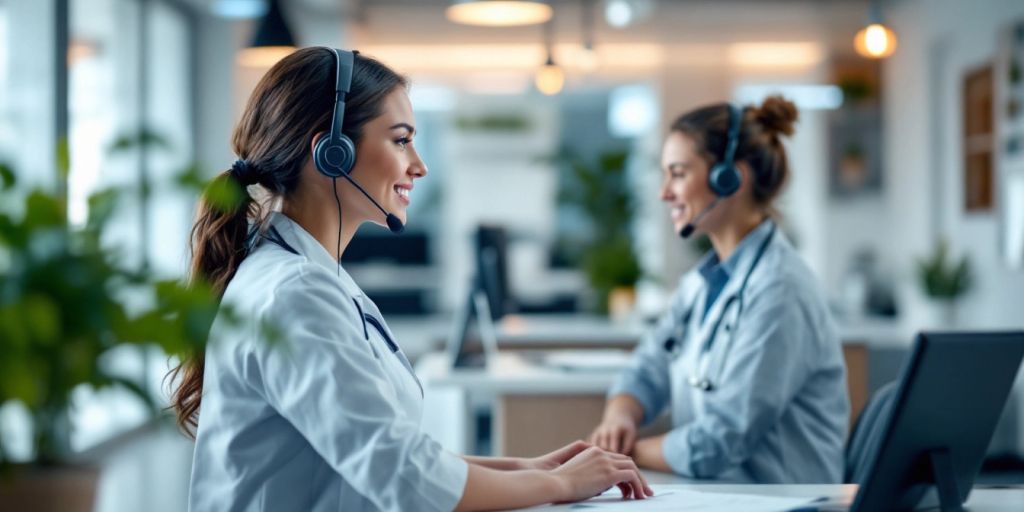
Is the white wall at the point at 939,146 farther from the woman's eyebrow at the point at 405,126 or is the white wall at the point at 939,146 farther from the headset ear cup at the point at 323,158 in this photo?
the headset ear cup at the point at 323,158

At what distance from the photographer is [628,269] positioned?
18.6ft

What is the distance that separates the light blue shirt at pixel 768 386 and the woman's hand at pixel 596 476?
1.96 ft

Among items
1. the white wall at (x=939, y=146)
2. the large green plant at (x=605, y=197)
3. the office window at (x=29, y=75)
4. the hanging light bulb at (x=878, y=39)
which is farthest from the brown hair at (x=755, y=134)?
the large green plant at (x=605, y=197)

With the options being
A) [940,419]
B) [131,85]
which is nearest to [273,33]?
[131,85]

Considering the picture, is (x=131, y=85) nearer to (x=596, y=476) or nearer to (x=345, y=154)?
(x=345, y=154)

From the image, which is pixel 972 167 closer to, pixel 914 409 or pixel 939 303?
pixel 939 303

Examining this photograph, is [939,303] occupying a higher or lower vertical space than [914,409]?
lower

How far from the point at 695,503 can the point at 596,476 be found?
0.45 ft

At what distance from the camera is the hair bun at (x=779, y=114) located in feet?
8.16

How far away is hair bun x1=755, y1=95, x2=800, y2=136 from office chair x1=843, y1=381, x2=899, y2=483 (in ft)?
2.04

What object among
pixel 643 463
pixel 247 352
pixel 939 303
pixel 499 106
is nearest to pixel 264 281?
pixel 247 352

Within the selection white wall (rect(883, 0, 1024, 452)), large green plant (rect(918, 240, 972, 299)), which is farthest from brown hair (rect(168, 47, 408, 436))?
large green plant (rect(918, 240, 972, 299))

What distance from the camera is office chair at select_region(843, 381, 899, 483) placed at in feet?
7.38

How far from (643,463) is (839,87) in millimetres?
6736
